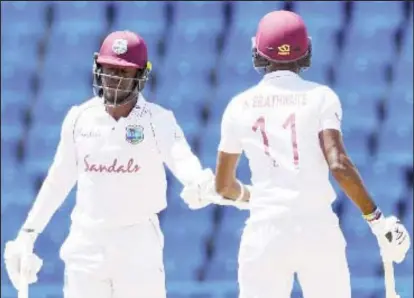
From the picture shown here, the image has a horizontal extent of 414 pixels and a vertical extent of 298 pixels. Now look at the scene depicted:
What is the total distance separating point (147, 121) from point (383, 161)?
119 inches

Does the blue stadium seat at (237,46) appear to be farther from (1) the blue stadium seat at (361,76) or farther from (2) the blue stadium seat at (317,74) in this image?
(1) the blue stadium seat at (361,76)

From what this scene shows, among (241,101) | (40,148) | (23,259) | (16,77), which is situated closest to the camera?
(241,101)

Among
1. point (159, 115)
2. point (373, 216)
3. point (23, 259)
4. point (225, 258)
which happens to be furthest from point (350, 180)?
point (225, 258)

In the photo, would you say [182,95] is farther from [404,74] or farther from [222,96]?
[404,74]

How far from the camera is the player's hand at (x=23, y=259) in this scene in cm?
395

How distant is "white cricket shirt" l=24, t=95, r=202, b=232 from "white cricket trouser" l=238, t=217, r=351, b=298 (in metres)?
0.40

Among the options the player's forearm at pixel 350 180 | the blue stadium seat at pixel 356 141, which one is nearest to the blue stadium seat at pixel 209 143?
the blue stadium seat at pixel 356 141

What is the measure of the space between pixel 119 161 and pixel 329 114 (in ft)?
2.15

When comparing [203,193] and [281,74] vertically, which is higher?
[281,74]

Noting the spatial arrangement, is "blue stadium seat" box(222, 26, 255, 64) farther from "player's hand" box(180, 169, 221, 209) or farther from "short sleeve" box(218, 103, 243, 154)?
"short sleeve" box(218, 103, 243, 154)

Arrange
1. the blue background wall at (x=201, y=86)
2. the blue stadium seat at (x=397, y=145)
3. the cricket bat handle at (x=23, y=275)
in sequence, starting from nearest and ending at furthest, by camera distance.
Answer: the cricket bat handle at (x=23, y=275) < the blue background wall at (x=201, y=86) < the blue stadium seat at (x=397, y=145)

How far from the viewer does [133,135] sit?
3863 mm

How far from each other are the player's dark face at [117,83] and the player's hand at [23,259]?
488 mm

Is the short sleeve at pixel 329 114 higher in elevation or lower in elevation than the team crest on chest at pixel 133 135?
higher
